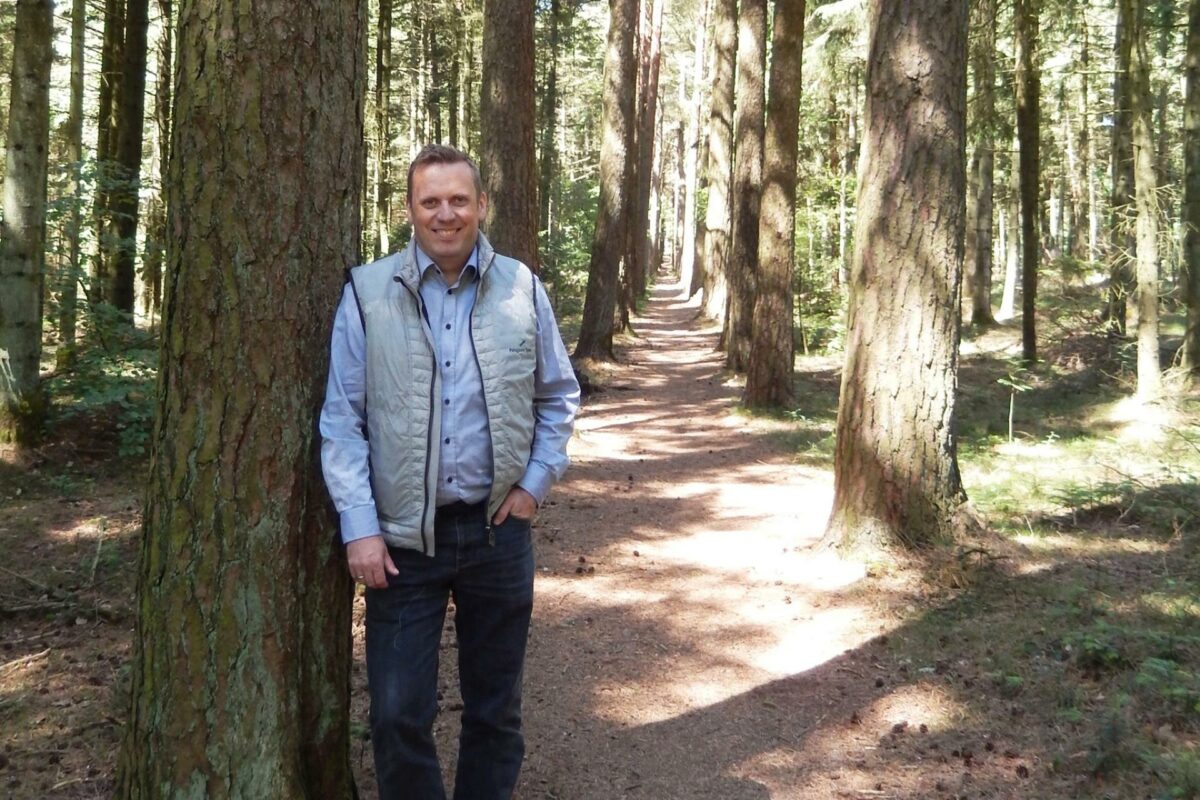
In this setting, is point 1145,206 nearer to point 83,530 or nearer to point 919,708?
point 919,708

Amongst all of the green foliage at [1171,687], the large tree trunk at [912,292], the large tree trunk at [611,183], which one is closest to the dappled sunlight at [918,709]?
the green foliage at [1171,687]

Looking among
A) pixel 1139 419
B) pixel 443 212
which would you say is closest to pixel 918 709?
pixel 443 212

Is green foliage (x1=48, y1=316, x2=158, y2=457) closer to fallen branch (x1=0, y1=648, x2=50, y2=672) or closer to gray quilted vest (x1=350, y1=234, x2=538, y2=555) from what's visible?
fallen branch (x1=0, y1=648, x2=50, y2=672)

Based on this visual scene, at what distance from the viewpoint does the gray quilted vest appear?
9.98 feet

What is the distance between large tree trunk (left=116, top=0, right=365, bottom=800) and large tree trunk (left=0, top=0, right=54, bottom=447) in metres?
6.59

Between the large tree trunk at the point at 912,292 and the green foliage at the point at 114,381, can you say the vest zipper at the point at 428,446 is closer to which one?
the large tree trunk at the point at 912,292

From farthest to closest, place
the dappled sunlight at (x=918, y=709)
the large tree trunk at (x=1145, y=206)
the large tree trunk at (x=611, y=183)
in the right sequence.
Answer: the large tree trunk at (x=611, y=183), the large tree trunk at (x=1145, y=206), the dappled sunlight at (x=918, y=709)

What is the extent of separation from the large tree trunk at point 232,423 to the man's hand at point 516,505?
0.61 meters

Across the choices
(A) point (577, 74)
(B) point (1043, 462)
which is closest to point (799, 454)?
(B) point (1043, 462)

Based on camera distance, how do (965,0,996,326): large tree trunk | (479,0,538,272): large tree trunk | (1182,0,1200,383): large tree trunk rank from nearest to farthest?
1. (479,0,538,272): large tree trunk
2. (1182,0,1200,383): large tree trunk
3. (965,0,996,326): large tree trunk

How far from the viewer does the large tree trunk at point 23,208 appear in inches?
336

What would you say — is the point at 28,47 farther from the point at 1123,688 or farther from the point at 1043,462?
the point at 1043,462

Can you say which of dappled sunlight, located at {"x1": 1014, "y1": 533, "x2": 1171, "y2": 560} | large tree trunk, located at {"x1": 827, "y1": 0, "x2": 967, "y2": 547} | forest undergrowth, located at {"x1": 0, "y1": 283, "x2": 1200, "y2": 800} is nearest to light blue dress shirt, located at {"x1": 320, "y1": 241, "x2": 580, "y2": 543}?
forest undergrowth, located at {"x1": 0, "y1": 283, "x2": 1200, "y2": 800}

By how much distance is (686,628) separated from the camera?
6.30 m
